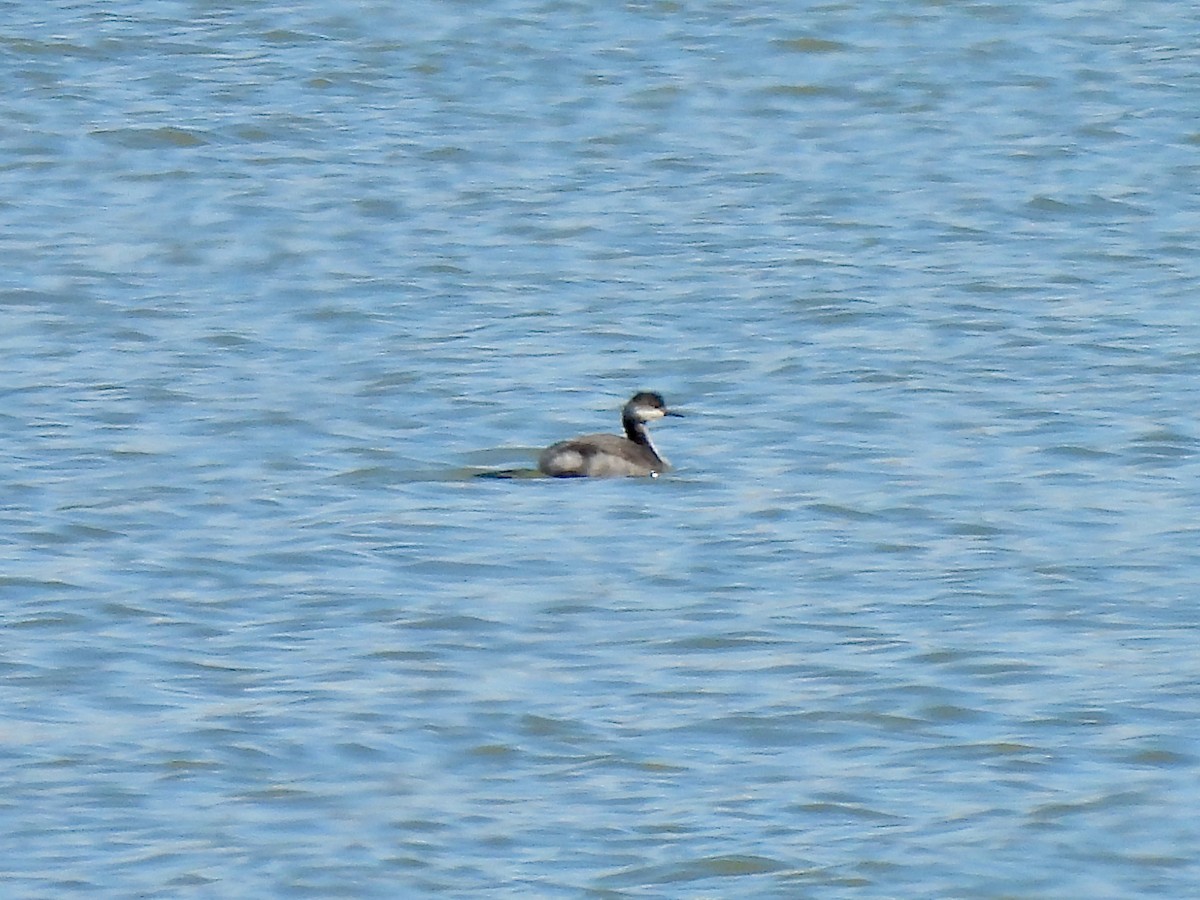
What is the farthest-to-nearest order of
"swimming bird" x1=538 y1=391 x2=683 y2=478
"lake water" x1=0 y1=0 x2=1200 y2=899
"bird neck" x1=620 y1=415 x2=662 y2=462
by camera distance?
"bird neck" x1=620 y1=415 x2=662 y2=462 → "swimming bird" x1=538 y1=391 x2=683 y2=478 → "lake water" x1=0 y1=0 x2=1200 y2=899

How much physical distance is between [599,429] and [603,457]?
0.98 meters

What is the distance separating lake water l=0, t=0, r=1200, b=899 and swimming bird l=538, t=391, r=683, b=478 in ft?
0.26

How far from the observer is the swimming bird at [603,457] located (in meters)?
12.9

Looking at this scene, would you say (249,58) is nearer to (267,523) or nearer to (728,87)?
(728,87)

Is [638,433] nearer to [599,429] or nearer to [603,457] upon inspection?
[603,457]

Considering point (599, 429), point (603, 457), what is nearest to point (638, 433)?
point (603, 457)

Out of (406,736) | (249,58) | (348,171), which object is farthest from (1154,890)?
(249,58)

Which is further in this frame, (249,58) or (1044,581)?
(249,58)

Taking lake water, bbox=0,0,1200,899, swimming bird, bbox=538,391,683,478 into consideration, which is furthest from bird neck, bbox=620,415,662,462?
lake water, bbox=0,0,1200,899

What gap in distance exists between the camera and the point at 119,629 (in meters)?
10.4

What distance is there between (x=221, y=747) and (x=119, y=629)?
1.48 meters

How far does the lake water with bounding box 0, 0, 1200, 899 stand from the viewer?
28.1ft

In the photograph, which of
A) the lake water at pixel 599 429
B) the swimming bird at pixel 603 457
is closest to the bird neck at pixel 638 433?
the swimming bird at pixel 603 457

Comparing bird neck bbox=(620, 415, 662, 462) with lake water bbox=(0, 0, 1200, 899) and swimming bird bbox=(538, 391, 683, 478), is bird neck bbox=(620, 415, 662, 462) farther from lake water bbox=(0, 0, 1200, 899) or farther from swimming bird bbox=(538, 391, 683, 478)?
lake water bbox=(0, 0, 1200, 899)
